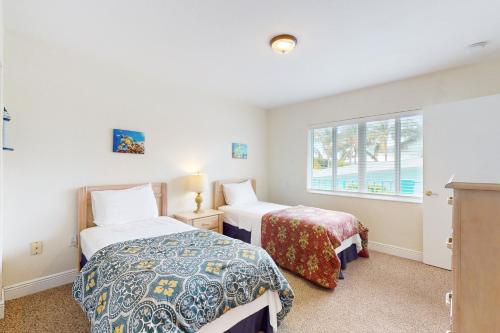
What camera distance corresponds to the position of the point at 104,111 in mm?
2629

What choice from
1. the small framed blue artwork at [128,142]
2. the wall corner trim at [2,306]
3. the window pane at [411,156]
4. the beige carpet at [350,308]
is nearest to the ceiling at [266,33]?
the window pane at [411,156]

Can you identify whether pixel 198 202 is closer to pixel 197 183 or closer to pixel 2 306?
pixel 197 183

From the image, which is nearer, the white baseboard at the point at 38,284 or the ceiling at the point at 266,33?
the ceiling at the point at 266,33

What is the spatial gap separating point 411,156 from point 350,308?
214 cm

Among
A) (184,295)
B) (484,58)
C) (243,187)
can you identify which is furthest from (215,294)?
Answer: (484,58)

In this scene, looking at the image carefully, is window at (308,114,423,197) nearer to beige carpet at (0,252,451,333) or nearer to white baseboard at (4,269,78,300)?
beige carpet at (0,252,451,333)

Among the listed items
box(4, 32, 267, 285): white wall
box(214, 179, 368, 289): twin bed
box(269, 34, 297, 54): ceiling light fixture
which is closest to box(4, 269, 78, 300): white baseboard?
box(4, 32, 267, 285): white wall

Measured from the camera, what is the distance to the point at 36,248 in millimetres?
2234

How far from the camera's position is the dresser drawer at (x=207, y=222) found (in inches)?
120

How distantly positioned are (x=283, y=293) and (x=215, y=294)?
583 mm

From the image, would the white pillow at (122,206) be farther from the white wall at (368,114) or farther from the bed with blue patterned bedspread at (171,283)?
the white wall at (368,114)

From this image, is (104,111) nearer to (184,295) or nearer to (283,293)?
(184,295)

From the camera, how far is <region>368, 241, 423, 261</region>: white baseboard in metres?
2.98

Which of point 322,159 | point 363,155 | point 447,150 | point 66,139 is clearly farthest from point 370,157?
point 66,139
